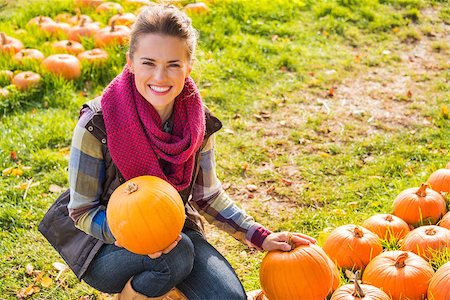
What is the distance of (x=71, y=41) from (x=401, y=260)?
13.4 feet

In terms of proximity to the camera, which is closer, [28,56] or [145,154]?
[145,154]

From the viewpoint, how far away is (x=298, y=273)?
9.73 feet

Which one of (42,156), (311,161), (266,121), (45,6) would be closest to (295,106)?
(266,121)

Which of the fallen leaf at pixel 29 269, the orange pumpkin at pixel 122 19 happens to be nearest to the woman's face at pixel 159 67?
the fallen leaf at pixel 29 269

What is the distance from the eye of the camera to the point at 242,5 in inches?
282

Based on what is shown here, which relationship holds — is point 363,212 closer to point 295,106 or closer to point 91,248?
point 295,106

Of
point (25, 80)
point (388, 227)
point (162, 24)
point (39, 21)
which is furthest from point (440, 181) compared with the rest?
point (39, 21)

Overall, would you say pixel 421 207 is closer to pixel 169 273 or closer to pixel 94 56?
pixel 169 273

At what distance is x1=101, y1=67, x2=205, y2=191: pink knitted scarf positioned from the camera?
2854 millimetres

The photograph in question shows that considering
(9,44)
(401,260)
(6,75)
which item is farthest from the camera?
(9,44)

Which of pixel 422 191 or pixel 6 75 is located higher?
pixel 422 191

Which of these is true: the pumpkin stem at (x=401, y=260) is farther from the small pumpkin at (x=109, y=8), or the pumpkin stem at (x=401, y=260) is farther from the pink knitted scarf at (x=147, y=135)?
the small pumpkin at (x=109, y=8)

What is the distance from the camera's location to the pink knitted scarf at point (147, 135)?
9.36 ft

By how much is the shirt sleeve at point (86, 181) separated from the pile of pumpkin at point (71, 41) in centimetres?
257
